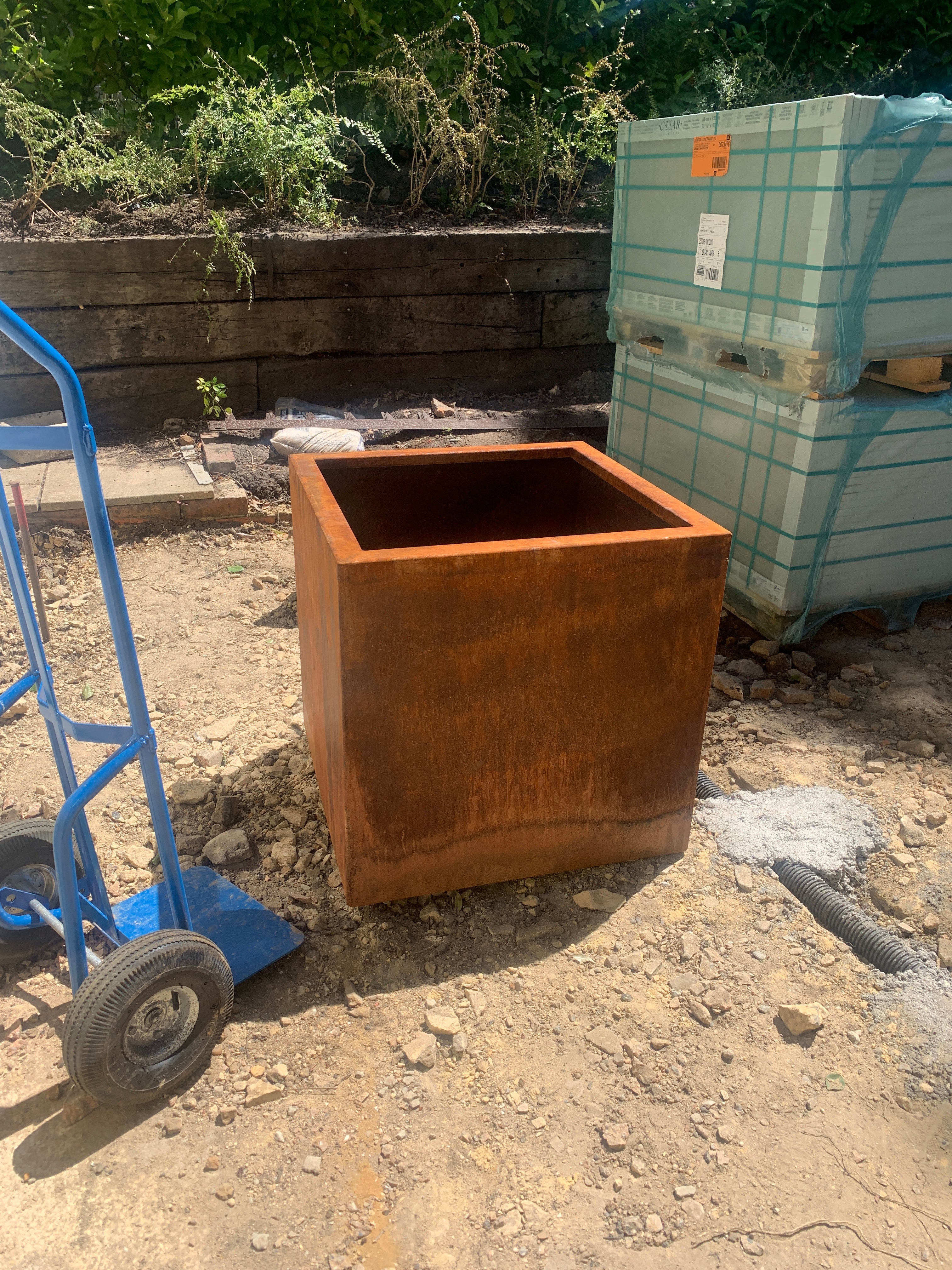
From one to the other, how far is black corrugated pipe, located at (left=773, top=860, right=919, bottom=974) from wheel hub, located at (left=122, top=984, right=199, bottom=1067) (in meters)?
1.61

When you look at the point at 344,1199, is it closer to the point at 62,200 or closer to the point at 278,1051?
the point at 278,1051

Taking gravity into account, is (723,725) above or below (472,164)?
below

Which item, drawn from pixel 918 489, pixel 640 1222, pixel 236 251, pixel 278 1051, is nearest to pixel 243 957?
pixel 278 1051

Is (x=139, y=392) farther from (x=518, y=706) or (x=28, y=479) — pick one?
(x=518, y=706)

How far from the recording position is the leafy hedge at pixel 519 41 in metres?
6.51

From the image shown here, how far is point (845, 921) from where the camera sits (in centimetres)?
254

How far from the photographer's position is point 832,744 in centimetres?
334

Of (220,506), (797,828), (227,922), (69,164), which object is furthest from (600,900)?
(69,164)

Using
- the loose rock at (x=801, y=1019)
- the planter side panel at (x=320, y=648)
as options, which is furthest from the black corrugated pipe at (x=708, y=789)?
the planter side panel at (x=320, y=648)

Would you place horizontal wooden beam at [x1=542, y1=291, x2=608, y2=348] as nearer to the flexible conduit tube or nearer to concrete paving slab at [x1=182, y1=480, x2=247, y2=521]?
concrete paving slab at [x1=182, y1=480, x2=247, y2=521]

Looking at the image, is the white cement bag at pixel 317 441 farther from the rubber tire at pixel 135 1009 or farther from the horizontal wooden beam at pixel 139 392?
the rubber tire at pixel 135 1009

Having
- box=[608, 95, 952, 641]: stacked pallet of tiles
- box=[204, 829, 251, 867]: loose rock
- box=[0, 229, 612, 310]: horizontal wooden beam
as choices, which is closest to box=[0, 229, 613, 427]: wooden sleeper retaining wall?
box=[0, 229, 612, 310]: horizontal wooden beam

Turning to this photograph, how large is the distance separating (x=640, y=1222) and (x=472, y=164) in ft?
20.7

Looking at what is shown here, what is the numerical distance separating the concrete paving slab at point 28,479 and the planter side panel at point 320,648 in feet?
7.55
